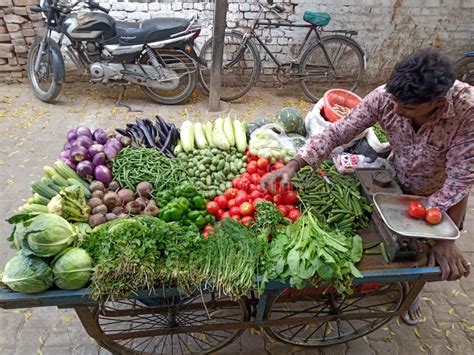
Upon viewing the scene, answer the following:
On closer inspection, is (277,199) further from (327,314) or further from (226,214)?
(327,314)

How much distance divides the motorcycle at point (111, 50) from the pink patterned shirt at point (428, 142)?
14.4ft

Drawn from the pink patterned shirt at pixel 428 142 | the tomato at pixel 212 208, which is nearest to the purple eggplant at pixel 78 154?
the tomato at pixel 212 208

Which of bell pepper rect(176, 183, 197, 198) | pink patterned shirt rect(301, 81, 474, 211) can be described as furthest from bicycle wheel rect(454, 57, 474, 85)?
bell pepper rect(176, 183, 197, 198)

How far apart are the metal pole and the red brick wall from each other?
11.5ft

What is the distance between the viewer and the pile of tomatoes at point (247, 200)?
112 inches

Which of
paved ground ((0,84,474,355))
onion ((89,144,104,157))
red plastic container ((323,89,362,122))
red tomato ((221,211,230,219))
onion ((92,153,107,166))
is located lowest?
paved ground ((0,84,474,355))

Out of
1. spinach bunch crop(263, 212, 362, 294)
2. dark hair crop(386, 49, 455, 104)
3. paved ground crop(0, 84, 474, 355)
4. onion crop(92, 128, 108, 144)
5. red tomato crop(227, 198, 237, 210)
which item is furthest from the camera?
onion crop(92, 128, 108, 144)

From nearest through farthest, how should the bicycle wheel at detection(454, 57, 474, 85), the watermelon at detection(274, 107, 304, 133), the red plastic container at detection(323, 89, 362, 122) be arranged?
1. the watermelon at detection(274, 107, 304, 133)
2. the red plastic container at detection(323, 89, 362, 122)
3. the bicycle wheel at detection(454, 57, 474, 85)

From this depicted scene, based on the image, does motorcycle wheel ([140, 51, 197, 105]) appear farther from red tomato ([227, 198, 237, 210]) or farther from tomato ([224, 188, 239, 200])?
red tomato ([227, 198, 237, 210])

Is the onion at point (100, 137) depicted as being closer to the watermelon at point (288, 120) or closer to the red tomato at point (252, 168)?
the red tomato at point (252, 168)

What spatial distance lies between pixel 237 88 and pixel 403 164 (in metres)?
5.33

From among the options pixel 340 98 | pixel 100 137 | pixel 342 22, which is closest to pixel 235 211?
pixel 100 137

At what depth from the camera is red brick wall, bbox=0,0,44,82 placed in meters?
6.82

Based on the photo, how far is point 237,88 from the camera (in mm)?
7703
